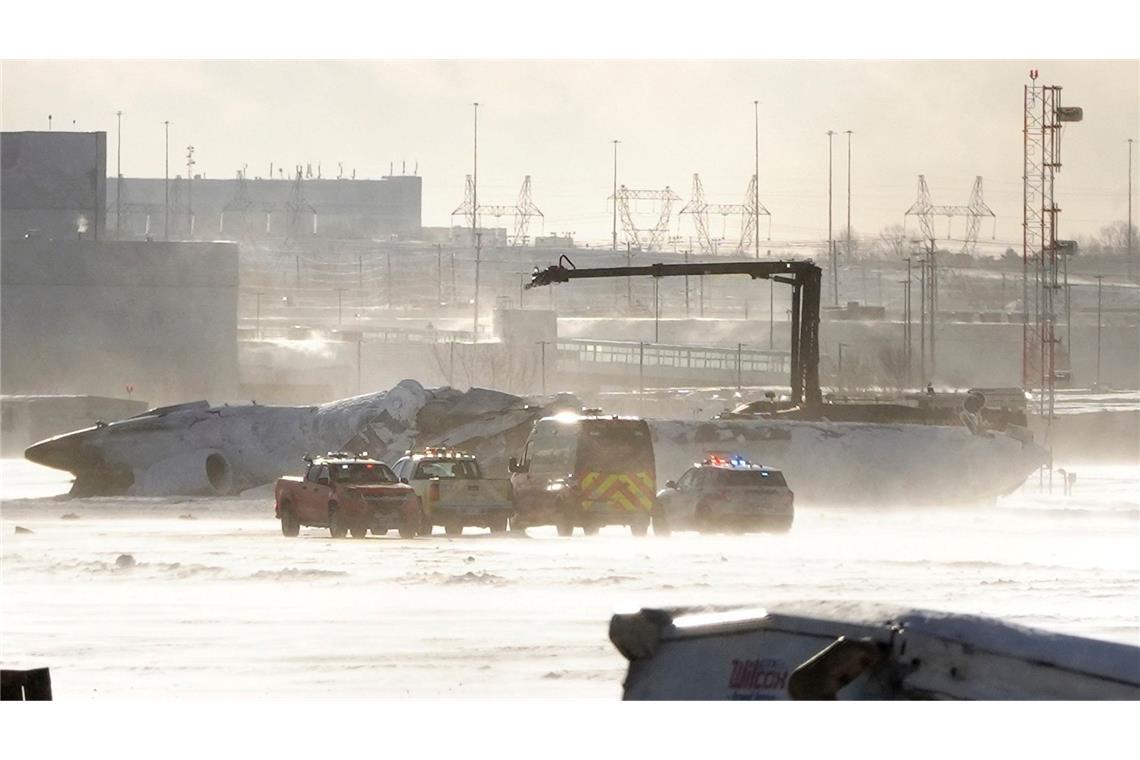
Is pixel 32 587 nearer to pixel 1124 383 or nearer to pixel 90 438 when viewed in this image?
pixel 90 438

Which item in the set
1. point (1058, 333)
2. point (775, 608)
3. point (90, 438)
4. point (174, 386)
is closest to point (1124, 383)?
point (1058, 333)

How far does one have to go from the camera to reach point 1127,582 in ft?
91.8

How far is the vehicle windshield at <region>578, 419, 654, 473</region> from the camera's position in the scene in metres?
39.2

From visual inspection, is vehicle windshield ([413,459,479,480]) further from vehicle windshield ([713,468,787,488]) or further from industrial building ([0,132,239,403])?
industrial building ([0,132,239,403])

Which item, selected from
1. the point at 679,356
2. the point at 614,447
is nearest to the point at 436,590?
the point at 614,447

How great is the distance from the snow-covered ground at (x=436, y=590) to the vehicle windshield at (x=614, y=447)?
151cm

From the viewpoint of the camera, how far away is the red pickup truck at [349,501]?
121ft

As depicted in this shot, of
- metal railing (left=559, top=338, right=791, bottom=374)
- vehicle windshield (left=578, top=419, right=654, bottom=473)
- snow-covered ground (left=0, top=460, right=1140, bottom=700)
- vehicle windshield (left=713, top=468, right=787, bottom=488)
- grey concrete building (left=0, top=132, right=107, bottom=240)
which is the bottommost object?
snow-covered ground (left=0, top=460, right=1140, bottom=700)

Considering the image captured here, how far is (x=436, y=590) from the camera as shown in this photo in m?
25.8

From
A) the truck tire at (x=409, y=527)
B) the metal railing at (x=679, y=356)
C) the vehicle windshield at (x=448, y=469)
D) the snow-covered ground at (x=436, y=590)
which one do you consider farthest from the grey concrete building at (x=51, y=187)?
the truck tire at (x=409, y=527)

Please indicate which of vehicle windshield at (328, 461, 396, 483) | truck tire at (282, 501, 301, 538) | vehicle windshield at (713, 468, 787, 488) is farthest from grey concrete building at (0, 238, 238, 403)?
vehicle windshield at (713, 468, 787, 488)

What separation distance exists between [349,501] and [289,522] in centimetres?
169

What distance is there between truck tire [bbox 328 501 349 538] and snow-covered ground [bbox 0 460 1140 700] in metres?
0.45

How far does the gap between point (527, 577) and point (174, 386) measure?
255 feet
